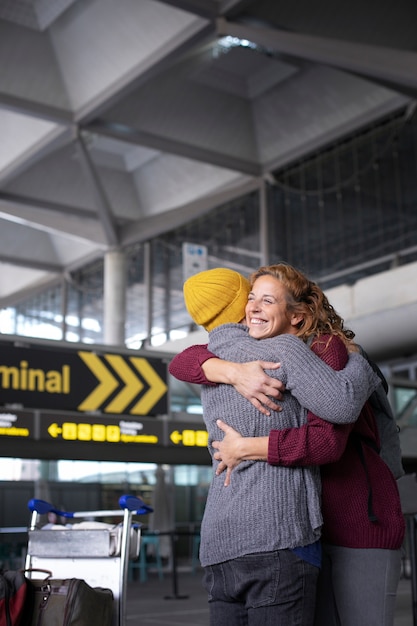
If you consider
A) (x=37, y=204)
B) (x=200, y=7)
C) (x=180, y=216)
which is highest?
(x=200, y=7)

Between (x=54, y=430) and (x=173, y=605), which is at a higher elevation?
(x=54, y=430)

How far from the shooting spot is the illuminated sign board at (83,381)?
8531 millimetres

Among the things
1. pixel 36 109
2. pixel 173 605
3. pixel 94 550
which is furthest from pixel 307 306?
pixel 36 109

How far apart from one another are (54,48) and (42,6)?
3.18 feet

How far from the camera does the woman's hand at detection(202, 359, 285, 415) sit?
2.06 metres

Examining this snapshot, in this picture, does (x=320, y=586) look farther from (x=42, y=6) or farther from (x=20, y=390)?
(x=42, y=6)

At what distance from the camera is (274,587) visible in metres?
1.98

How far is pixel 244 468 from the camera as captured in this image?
2.10m

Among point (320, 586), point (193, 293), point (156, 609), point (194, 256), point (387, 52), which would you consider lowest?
point (156, 609)

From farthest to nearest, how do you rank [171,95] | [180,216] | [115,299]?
[115,299] < [180,216] < [171,95]

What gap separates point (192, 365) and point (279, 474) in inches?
16.2

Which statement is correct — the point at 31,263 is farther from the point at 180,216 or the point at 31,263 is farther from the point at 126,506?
the point at 126,506

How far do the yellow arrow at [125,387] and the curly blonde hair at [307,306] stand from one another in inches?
276

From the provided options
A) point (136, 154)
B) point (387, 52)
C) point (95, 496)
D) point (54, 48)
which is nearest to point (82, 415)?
point (387, 52)
